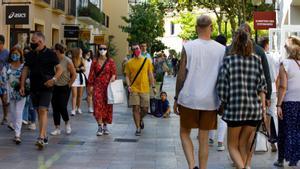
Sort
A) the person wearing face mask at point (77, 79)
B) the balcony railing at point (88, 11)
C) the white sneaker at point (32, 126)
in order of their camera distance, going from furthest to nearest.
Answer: the balcony railing at point (88, 11) < the person wearing face mask at point (77, 79) < the white sneaker at point (32, 126)

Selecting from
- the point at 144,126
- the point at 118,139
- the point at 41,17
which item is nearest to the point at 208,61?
the point at 118,139

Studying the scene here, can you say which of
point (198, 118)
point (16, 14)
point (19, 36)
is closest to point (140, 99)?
point (198, 118)

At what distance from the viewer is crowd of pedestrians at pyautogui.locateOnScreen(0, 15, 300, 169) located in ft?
23.4

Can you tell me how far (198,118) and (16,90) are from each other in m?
4.25

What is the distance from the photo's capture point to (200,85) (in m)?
7.22

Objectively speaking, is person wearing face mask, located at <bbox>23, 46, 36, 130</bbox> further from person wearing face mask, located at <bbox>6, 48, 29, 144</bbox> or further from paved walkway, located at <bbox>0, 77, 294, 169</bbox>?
person wearing face mask, located at <bbox>6, 48, 29, 144</bbox>

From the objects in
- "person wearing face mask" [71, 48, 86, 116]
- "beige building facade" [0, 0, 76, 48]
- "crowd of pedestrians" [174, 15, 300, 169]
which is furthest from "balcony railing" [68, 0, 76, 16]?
"crowd of pedestrians" [174, 15, 300, 169]

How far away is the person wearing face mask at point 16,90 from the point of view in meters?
10.5

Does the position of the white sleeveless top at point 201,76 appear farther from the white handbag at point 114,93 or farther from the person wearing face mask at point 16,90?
the white handbag at point 114,93

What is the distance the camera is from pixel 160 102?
1630cm

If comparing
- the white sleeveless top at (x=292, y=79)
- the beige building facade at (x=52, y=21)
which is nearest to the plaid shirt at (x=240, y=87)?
the white sleeveless top at (x=292, y=79)

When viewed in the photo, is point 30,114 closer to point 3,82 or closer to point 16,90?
point 3,82

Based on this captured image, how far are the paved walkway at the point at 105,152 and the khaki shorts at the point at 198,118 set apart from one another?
4.61 ft

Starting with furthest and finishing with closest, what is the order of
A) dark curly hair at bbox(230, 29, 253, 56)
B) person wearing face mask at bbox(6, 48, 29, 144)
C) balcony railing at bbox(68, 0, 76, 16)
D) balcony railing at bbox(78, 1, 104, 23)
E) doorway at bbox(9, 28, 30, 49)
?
balcony railing at bbox(78, 1, 104, 23), balcony railing at bbox(68, 0, 76, 16), doorway at bbox(9, 28, 30, 49), person wearing face mask at bbox(6, 48, 29, 144), dark curly hair at bbox(230, 29, 253, 56)
